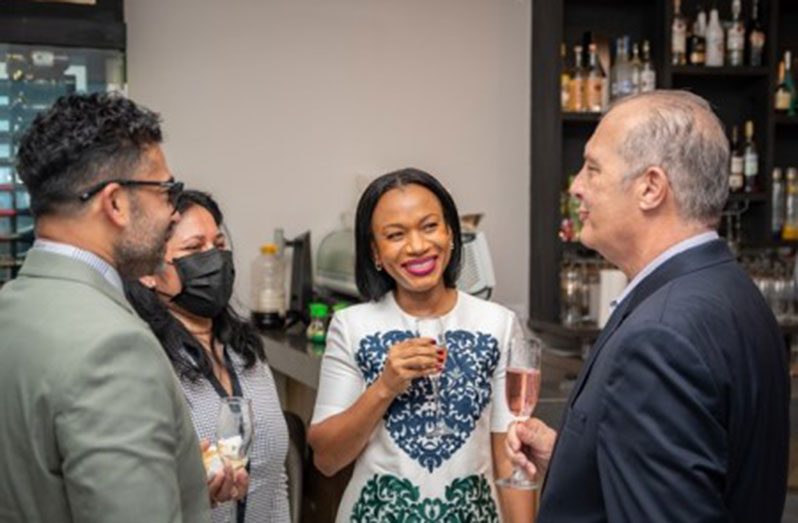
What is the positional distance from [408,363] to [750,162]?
2.97 meters

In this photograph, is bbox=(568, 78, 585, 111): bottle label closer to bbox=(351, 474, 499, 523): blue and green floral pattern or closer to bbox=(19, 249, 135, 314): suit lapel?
bbox=(351, 474, 499, 523): blue and green floral pattern

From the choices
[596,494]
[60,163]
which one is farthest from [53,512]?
[596,494]

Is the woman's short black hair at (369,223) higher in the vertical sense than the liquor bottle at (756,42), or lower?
lower

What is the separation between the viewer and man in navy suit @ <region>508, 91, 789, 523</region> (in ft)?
4.00

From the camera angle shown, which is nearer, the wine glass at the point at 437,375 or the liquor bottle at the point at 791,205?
the wine glass at the point at 437,375

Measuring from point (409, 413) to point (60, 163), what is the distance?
37.3 inches

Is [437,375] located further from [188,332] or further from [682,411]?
[682,411]

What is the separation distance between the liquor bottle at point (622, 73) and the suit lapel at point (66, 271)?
10.9 feet

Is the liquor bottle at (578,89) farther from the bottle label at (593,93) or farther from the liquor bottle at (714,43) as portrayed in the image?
the liquor bottle at (714,43)

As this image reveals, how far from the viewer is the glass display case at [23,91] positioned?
3592 mm

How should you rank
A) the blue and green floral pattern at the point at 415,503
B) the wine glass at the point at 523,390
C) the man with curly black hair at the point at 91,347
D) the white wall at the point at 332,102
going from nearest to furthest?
the man with curly black hair at the point at 91,347, the wine glass at the point at 523,390, the blue and green floral pattern at the point at 415,503, the white wall at the point at 332,102

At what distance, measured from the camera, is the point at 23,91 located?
3604 mm

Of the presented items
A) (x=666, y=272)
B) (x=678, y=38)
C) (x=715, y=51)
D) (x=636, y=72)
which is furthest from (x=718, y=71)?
(x=666, y=272)

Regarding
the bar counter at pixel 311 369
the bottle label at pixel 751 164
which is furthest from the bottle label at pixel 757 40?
the bar counter at pixel 311 369
